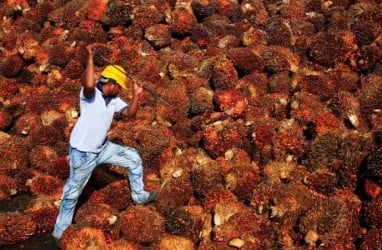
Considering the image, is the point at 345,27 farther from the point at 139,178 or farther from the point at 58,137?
the point at 58,137

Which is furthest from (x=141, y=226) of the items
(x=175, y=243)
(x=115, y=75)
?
(x=115, y=75)

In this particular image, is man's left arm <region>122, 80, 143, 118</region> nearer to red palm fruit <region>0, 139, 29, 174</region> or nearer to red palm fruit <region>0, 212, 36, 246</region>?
red palm fruit <region>0, 212, 36, 246</region>

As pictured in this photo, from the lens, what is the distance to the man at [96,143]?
16.6 feet

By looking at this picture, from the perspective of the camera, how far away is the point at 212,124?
6.44 meters

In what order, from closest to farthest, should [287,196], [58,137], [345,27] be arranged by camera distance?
[287,196], [58,137], [345,27]

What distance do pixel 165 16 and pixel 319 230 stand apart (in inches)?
205

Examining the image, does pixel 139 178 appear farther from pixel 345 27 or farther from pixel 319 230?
pixel 345 27

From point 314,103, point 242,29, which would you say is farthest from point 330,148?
point 242,29

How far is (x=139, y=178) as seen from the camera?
571cm

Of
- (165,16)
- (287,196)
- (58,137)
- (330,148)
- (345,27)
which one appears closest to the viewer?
(287,196)

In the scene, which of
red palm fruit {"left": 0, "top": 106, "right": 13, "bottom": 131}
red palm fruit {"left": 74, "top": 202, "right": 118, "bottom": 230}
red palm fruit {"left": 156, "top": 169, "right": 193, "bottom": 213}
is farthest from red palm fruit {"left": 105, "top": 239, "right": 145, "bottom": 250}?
red palm fruit {"left": 0, "top": 106, "right": 13, "bottom": 131}

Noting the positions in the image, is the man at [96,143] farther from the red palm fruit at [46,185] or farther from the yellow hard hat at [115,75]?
the red palm fruit at [46,185]

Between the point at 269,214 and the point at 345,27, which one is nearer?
the point at 269,214

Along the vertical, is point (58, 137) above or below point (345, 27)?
below
